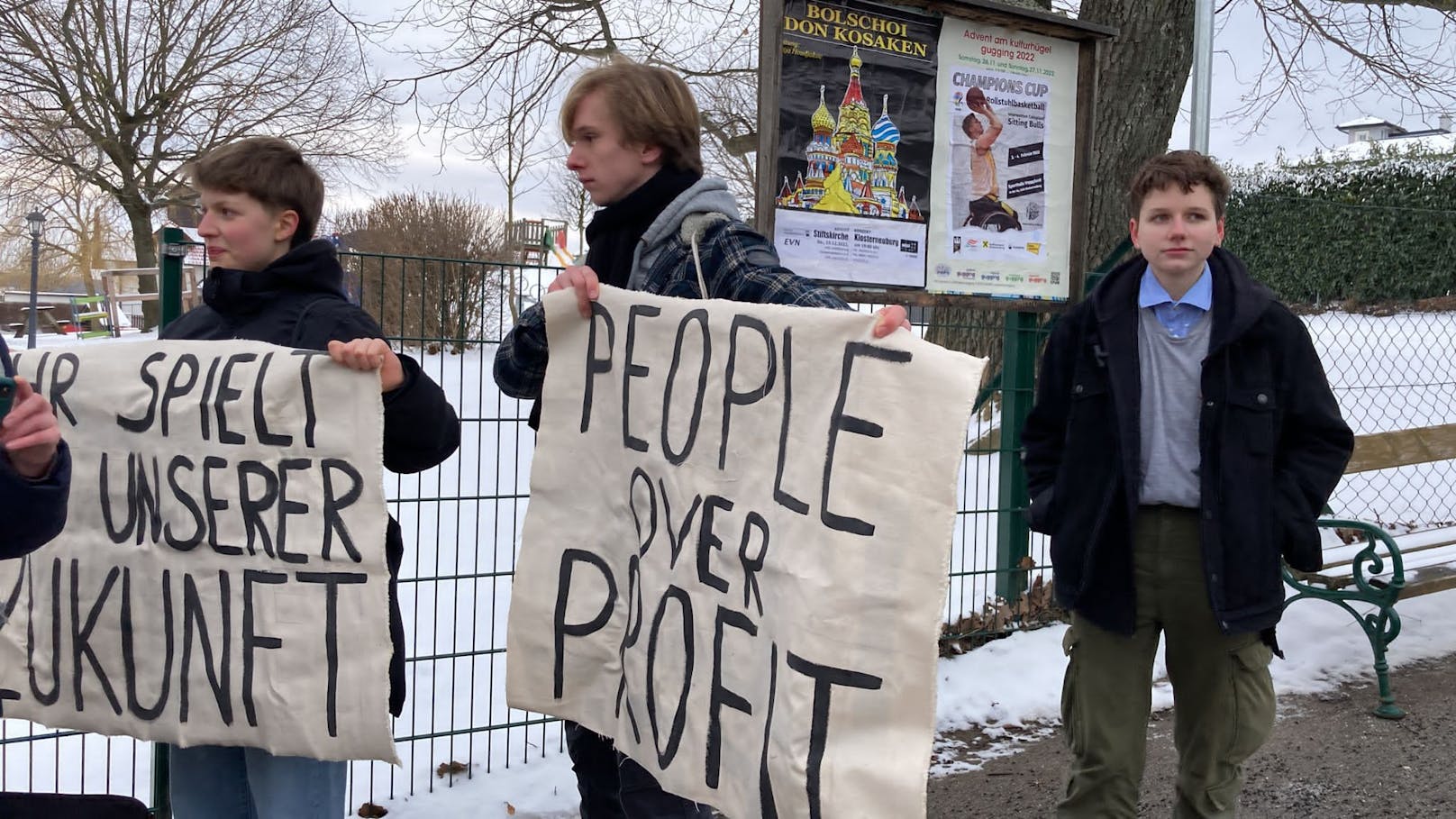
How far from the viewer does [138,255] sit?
768 inches

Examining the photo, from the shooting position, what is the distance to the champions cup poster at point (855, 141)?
13.1 ft

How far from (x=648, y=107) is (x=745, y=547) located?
0.96 m

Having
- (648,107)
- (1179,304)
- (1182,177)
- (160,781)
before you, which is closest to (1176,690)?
(1179,304)

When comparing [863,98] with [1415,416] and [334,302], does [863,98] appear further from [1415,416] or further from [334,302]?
[1415,416]

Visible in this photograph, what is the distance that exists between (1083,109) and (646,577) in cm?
331

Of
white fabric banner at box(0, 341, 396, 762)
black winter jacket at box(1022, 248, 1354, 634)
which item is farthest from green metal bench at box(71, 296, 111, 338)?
black winter jacket at box(1022, 248, 1354, 634)

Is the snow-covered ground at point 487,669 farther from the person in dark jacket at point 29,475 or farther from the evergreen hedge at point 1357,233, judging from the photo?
the evergreen hedge at point 1357,233

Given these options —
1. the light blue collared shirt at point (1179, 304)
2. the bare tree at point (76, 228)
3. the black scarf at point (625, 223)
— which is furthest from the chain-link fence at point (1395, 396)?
the bare tree at point (76, 228)

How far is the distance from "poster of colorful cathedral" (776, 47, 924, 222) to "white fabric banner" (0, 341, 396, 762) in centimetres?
206

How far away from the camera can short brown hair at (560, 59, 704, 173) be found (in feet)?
7.91

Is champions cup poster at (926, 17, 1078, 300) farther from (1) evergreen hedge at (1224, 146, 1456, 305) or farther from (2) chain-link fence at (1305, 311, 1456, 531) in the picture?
(1) evergreen hedge at (1224, 146, 1456, 305)

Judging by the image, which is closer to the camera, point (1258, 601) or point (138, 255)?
point (1258, 601)

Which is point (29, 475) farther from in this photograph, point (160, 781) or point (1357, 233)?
point (1357, 233)

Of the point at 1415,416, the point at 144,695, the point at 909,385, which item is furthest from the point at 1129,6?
the point at 1415,416
